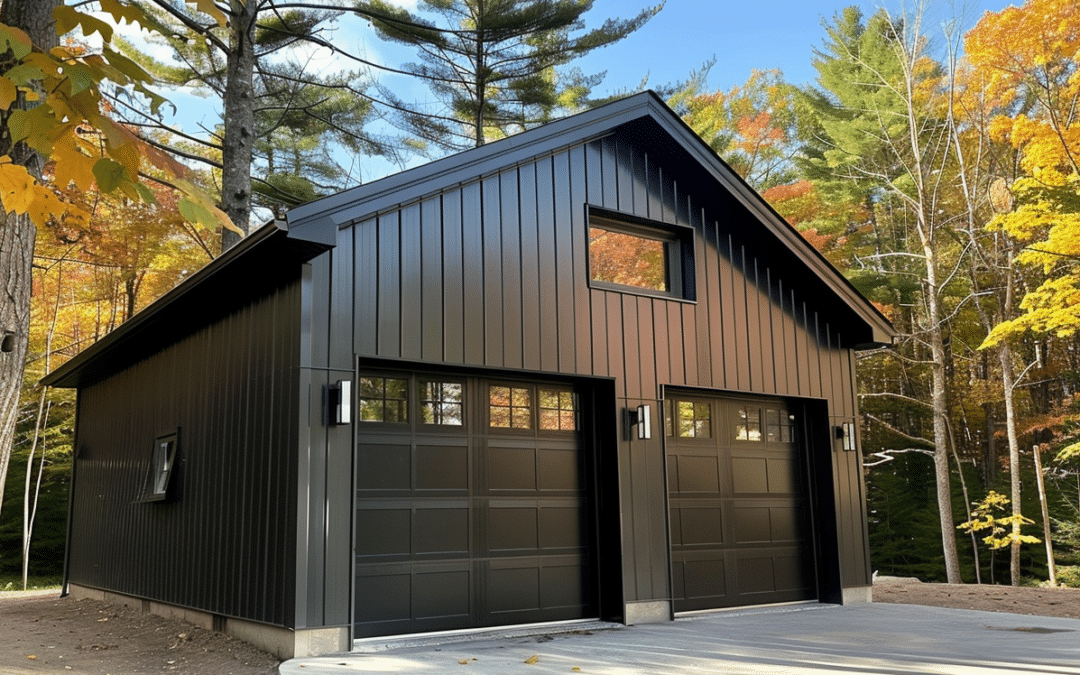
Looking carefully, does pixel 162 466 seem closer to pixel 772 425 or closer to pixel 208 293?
pixel 208 293

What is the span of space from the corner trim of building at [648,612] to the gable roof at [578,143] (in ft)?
13.0

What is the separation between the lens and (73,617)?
9.79 meters

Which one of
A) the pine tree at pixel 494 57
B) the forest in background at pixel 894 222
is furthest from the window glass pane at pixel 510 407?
the pine tree at pixel 494 57

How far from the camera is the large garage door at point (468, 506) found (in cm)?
707

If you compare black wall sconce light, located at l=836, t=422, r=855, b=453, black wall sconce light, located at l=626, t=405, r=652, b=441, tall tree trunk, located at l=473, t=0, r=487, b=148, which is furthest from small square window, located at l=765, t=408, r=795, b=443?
tall tree trunk, located at l=473, t=0, r=487, b=148

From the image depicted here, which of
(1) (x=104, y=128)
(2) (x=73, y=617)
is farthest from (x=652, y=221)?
(2) (x=73, y=617)

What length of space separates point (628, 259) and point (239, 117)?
23.8 ft

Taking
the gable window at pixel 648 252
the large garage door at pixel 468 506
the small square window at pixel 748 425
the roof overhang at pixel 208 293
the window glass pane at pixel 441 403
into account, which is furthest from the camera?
the small square window at pixel 748 425

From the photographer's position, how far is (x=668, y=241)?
9.40 m

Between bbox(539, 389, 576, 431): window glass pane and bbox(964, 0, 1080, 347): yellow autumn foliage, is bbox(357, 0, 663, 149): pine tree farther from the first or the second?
bbox(539, 389, 576, 431): window glass pane

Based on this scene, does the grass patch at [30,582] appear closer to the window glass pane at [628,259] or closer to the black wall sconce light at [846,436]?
the window glass pane at [628,259]

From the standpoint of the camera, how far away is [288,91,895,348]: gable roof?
22.3 feet

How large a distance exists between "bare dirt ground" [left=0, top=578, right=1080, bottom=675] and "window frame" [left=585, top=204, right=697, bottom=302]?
4401mm

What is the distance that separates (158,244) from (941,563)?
1809 centimetres
